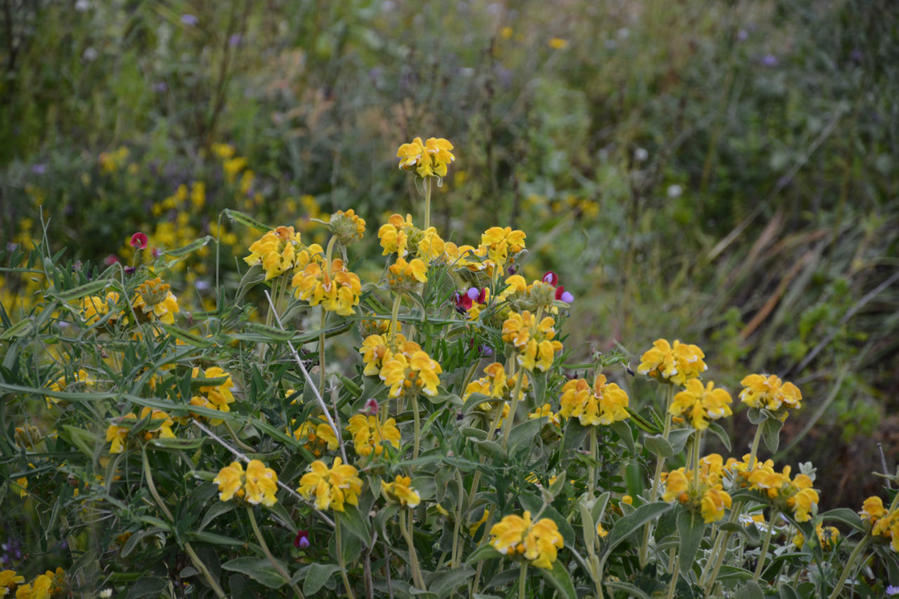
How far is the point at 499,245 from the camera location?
3.81 ft

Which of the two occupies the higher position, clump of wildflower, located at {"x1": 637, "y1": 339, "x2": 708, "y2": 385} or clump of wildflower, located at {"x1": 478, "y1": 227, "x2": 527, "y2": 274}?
clump of wildflower, located at {"x1": 478, "y1": 227, "x2": 527, "y2": 274}

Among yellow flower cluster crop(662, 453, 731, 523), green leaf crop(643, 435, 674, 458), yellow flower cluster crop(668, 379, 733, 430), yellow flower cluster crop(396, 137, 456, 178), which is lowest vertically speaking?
yellow flower cluster crop(662, 453, 731, 523)

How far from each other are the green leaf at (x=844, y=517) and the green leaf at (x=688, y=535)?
0.18 m

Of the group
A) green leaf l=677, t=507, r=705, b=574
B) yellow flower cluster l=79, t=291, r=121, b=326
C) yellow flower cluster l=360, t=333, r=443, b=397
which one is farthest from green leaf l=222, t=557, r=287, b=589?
green leaf l=677, t=507, r=705, b=574

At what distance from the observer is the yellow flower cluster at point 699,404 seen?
38.8 inches

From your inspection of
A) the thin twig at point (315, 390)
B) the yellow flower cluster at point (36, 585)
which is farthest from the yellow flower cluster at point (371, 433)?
the yellow flower cluster at point (36, 585)

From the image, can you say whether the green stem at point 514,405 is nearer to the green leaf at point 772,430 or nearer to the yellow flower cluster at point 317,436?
the yellow flower cluster at point 317,436

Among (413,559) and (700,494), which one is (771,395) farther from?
(413,559)

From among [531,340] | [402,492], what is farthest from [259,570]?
[531,340]

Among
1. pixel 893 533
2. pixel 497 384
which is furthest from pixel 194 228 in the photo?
pixel 893 533

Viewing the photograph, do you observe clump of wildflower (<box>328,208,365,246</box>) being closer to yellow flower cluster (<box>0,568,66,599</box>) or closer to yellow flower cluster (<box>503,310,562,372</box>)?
yellow flower cluster (<box>503,310,562,372</box>)

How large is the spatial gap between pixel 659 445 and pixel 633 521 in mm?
98

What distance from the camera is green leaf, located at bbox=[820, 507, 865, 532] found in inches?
41.1

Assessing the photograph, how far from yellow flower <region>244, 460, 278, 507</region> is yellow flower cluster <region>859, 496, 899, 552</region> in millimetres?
759
